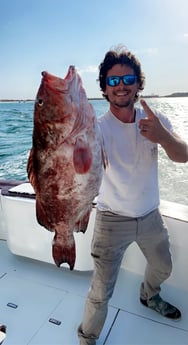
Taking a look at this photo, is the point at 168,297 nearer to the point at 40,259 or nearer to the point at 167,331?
the point at 167,331

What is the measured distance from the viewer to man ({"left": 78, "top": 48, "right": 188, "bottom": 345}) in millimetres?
1233

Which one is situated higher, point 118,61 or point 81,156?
point 118,61

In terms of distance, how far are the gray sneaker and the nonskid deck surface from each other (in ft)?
0.11

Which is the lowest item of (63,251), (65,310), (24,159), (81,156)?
(65,310)

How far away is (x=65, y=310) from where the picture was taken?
176 centimetres

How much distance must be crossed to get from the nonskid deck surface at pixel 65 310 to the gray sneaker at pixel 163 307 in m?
0.03

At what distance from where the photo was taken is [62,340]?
1544 millimetres

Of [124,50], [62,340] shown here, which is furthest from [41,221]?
[62,340]

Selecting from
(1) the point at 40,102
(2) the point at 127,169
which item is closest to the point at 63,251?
(1) the point at 40,102

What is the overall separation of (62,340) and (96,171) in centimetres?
119

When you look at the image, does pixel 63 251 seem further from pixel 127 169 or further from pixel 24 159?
pixel 24 159

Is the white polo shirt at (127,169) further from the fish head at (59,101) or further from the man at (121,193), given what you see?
the fish head at (59,101)

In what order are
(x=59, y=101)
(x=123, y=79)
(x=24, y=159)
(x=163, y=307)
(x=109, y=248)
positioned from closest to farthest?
1. (x=59, y=101)
2. (x=123, y=79)
3. (x=109, y=248)
4. (x=163, y=307)
5. (x=24, y=159)

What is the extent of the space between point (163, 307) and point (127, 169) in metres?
0.93
